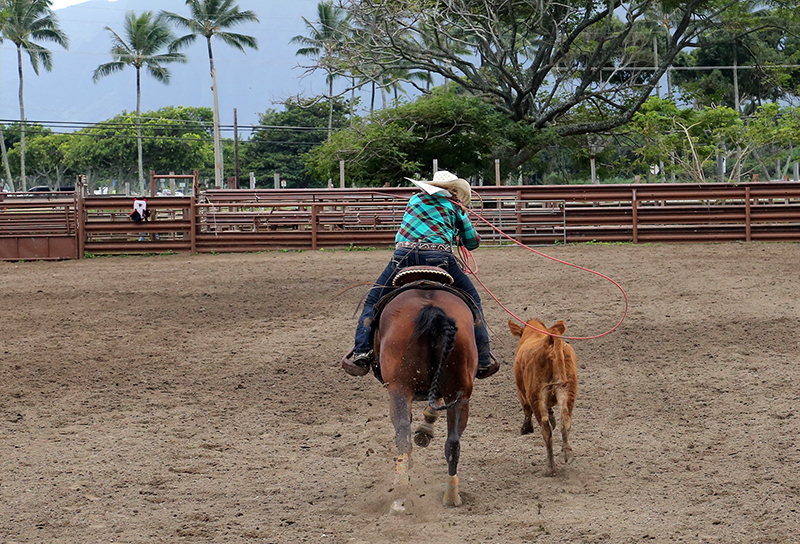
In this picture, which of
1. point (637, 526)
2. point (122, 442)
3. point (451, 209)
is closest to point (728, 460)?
point (637, 526)

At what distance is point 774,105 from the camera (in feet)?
92.8

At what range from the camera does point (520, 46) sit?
1250 inches

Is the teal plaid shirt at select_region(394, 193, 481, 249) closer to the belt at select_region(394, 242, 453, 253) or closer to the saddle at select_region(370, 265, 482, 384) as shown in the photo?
the belt at select_region(394, 242, 453, 253)

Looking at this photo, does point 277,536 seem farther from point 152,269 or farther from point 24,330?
point 152,269

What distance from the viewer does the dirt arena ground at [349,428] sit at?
14.0 feet

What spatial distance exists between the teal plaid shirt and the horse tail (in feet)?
2.43

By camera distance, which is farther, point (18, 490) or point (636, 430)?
point (636, 430)

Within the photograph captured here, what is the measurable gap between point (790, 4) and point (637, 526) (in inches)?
1224

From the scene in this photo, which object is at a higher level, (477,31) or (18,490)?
(477,31)

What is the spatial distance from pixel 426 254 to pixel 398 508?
158 centimetres

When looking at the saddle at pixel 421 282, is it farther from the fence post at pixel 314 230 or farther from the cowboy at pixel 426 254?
the fence post at pixel 314 230

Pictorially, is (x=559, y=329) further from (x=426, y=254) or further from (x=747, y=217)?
(x=747, y=217)

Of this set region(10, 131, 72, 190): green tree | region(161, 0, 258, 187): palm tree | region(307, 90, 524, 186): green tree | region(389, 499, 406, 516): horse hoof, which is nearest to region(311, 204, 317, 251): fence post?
region(307, 90, 524, 186): green tree

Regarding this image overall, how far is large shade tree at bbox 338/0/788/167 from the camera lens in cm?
2789
